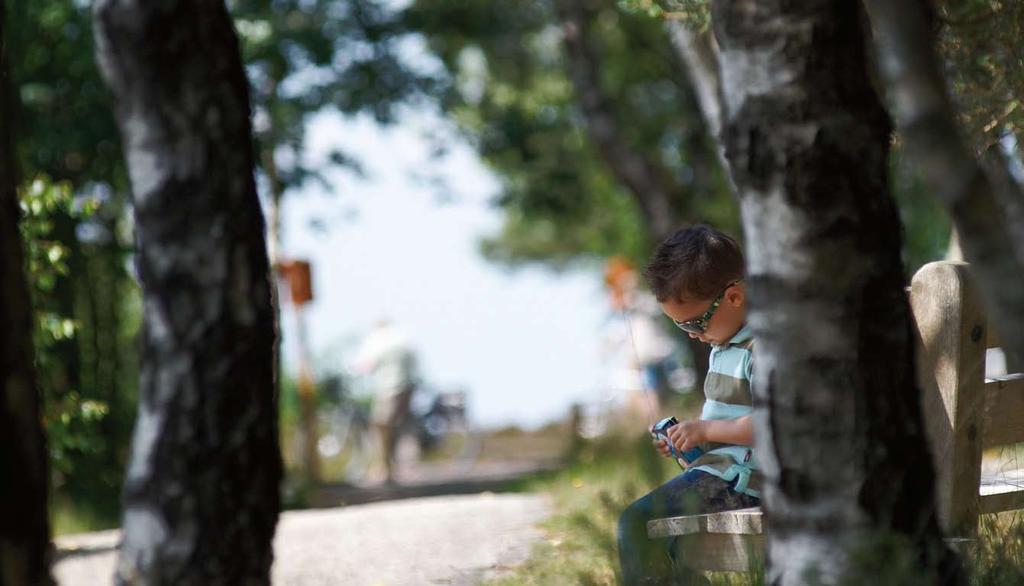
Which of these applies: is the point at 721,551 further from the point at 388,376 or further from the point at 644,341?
the point at 644,341

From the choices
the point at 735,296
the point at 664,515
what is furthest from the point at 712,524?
the point at 735,296

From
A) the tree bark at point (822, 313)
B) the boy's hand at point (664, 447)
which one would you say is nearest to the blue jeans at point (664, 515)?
the boy's hand at point (664, 447)

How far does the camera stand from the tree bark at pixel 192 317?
3.20 metres

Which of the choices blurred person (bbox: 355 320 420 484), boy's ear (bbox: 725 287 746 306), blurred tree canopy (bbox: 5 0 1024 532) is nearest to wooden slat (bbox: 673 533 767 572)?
boy's ear (bbox: 725 287 746 306)

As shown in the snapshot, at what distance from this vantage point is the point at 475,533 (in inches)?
318

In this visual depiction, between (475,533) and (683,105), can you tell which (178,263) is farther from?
(683,105)

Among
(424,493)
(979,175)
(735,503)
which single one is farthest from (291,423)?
(979,175)

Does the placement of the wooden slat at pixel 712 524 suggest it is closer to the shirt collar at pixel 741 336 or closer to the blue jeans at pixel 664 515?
the blue jeans at pixel 664 515

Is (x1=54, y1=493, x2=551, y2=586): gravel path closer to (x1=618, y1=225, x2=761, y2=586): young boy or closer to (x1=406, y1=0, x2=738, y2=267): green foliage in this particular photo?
(x1=618, y1=225, x2=761, y2=586): young boy

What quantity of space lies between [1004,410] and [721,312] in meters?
1.10

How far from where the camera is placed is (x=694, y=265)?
4.48 m

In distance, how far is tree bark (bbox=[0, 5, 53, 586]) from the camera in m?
2.94

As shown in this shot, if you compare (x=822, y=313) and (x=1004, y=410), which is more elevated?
(x=822, y=313)

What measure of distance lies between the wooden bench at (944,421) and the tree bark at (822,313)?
0.89m
